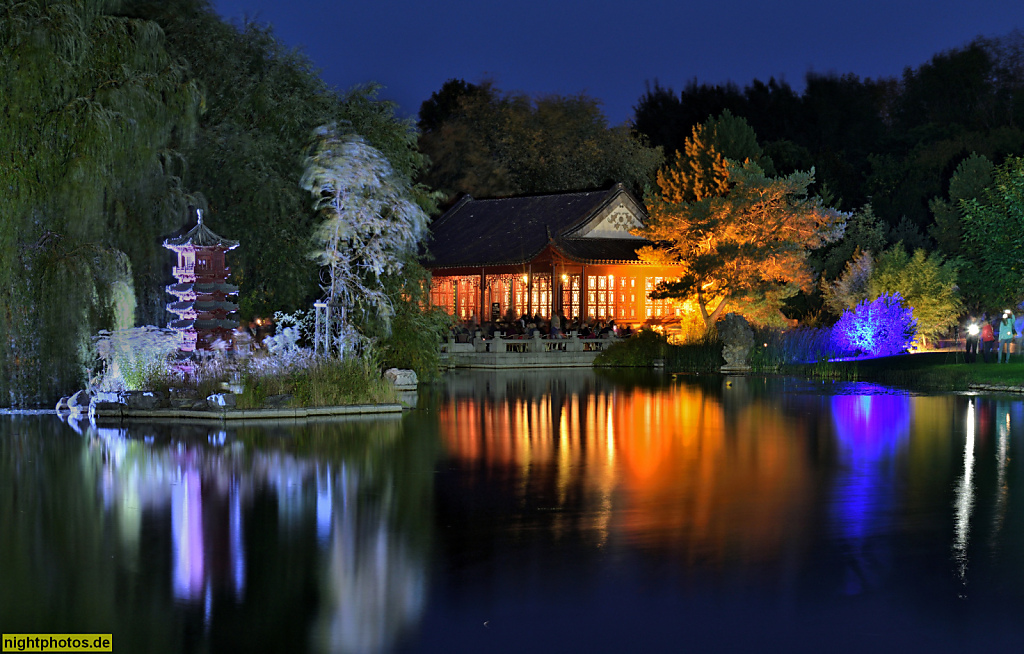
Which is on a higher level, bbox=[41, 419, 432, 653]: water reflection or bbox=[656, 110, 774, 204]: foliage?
bbox=[656, 110, 774, 204]: foliage

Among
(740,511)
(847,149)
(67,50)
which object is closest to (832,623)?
(740,511)

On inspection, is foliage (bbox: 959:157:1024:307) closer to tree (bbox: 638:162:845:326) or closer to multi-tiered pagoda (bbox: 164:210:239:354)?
tree (bbox: 638:162:845:326)

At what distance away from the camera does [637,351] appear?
38344 millimetres

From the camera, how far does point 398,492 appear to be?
12570 millimetres

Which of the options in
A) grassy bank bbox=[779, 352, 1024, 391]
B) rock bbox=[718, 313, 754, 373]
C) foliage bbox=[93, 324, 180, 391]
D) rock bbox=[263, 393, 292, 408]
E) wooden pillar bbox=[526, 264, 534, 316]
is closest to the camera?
rock bbox=[263, 393, 292, 408]

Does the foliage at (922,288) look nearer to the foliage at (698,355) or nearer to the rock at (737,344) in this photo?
the rock at (737,344)

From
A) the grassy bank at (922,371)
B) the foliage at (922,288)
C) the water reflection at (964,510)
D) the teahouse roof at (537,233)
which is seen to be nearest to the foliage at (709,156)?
the teahouse roof at (537,233)

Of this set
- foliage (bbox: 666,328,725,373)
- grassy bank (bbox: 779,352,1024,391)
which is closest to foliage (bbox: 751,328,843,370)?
grassy bank (bbox: 779,352,1024,391)

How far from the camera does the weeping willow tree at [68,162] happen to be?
19.3 m

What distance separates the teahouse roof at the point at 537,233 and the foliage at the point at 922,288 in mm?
11432

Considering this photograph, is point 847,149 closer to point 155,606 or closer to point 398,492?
point 398,492

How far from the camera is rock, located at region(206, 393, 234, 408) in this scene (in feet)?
64.4

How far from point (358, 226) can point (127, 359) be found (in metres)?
5.34

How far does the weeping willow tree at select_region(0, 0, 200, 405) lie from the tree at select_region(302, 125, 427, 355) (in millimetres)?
3036
